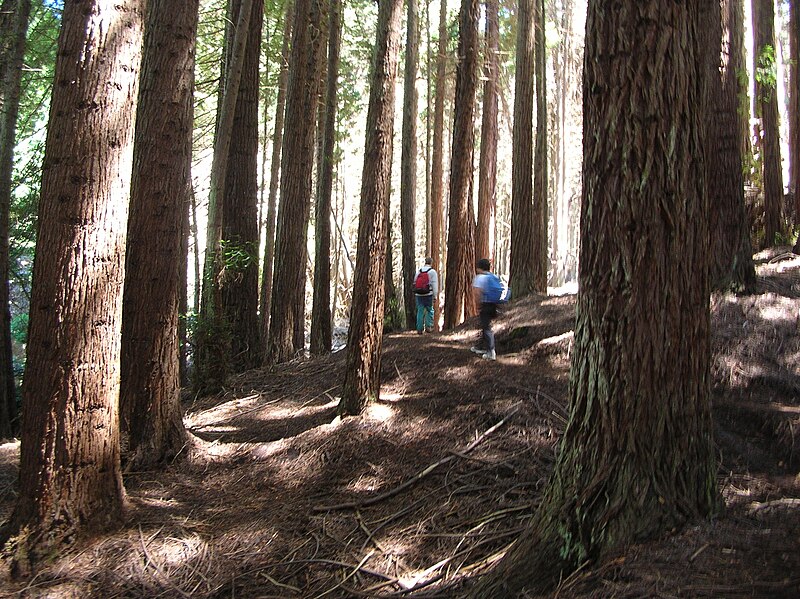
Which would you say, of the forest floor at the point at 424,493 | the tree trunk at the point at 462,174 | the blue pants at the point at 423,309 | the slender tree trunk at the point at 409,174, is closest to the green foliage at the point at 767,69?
the forest floor at the point at 424,493

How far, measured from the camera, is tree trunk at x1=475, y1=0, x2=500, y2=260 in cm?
1623

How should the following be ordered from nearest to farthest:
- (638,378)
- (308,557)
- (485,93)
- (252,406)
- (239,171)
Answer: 1. (638,378)
2. (308,557)
3. (252,406)
4. (239,171)
5. (485,93)

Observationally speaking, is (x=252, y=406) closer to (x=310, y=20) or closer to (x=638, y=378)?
(x=638, y=378)

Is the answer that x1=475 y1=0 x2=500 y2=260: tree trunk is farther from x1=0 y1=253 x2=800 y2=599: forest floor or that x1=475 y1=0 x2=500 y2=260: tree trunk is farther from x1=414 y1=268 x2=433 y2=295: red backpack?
x1=0 y1=253 x2=800 y2=599: forest floor

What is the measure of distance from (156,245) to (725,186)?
675cm

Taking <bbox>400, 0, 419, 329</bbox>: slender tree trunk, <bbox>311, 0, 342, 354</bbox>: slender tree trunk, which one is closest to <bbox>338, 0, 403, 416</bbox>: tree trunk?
<bbox>311, 0, 342, 354</bbox>: slender tree trunk

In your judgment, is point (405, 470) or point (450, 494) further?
point (405, 470)

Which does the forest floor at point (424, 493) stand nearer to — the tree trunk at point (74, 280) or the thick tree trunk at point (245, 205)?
the tree trunk at point (74, 280)

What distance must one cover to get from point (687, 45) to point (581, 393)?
6.67 feet

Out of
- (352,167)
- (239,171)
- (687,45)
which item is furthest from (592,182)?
(352,167)

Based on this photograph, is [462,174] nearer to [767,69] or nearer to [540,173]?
[540,173]

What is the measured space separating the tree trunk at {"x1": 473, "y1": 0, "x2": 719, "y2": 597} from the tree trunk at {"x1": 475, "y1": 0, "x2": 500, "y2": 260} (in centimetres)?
1205

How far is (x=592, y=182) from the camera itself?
3.69 metres

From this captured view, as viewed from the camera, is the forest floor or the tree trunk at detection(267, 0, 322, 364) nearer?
the forest floor
